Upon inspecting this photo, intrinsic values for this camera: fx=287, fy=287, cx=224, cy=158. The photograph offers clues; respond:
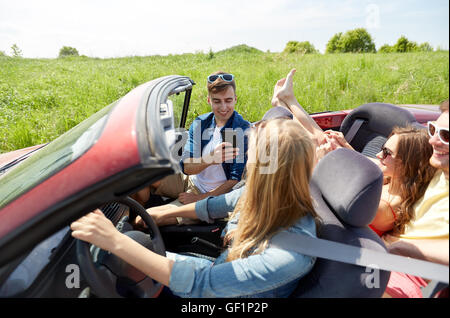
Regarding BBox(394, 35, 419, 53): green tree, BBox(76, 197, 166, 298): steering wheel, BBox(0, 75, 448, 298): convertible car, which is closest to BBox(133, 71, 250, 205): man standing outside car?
BBox(0, 75, 448, 298): convertible car

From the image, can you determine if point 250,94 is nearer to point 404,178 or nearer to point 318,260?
point 404,178

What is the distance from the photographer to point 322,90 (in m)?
6.68

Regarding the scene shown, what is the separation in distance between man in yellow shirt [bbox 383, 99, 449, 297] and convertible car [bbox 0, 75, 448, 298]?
0.64ft

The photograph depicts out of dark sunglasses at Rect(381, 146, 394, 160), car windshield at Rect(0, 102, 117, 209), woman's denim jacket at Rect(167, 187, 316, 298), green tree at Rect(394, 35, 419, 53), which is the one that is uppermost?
green tree at Rect(394, 35, 419, 53)

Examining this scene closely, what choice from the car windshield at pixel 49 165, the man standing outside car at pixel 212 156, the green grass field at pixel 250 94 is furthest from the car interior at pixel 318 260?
the green grass field at pixel 250 94

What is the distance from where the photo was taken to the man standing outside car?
226 cm

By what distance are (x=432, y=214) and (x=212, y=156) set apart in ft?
4.63

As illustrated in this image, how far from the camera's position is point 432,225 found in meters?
1.25

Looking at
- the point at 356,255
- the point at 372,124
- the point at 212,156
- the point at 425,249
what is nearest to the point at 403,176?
the point at 425,249

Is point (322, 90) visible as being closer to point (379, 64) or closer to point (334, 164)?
point (379, 64)

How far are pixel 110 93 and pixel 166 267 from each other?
7.41 m

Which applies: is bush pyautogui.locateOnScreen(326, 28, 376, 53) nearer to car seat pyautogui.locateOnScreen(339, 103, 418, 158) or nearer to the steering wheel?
car seat pyautogui.locateOnScreen(339, 103, 418, 158)

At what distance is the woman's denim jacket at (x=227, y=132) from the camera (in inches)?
90.4
